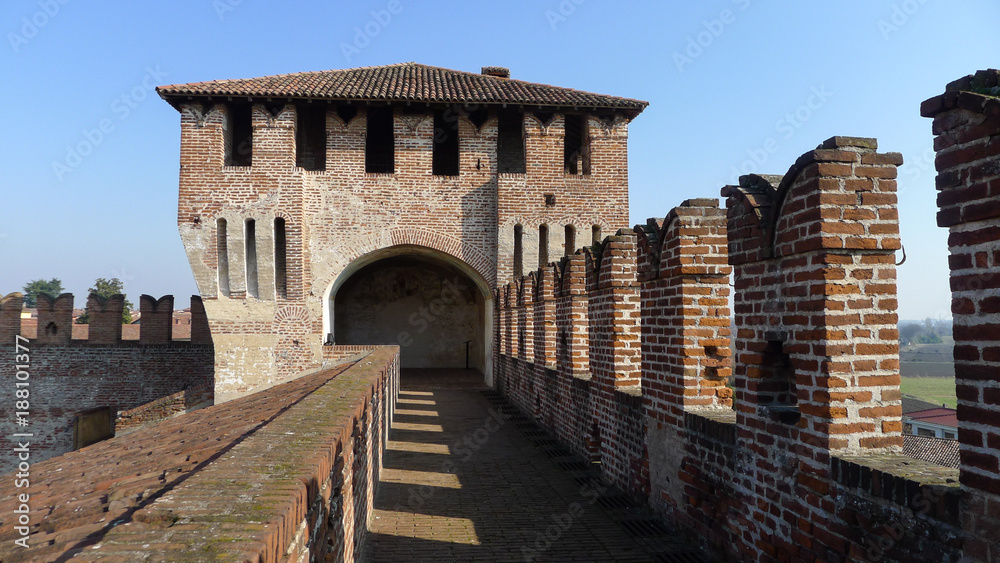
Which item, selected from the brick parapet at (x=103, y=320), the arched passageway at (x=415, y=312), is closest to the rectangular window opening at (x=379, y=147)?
the arched passageway at (x=415, y=312)

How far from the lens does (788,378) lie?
3623mm

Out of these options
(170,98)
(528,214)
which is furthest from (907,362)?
(170,98)

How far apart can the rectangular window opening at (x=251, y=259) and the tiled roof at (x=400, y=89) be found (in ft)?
10.7

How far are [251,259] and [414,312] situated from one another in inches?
292

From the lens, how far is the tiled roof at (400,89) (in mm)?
15039

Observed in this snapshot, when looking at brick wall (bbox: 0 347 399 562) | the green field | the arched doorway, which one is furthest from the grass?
brick wall (bbox: 0 347 399 562)

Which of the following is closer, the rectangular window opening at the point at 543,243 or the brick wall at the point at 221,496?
the brick wall at the point at 221,496

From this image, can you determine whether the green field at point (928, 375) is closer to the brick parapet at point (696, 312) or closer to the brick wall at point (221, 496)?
the brick parapet at point (696, 312)

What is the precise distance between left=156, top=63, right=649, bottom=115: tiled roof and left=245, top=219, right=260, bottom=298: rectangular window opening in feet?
10.7

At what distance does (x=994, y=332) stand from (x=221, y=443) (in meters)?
3.69

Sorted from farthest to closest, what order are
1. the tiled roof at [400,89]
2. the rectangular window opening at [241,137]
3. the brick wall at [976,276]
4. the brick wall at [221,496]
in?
the rectangular window opening at [241,137] → the tiled roof at [400,89] → the brick wall at [976,276] → the brick wall at [221,496]

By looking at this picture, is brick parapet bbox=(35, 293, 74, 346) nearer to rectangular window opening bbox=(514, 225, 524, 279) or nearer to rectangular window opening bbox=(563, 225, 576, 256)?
rectangular window opening bbox=(514, 225, 524, 279)

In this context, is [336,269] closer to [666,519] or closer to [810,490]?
[666,519]

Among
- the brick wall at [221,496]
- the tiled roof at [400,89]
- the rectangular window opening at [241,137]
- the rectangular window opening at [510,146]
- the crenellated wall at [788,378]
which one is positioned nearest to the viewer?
the brick wall at [221,496]
